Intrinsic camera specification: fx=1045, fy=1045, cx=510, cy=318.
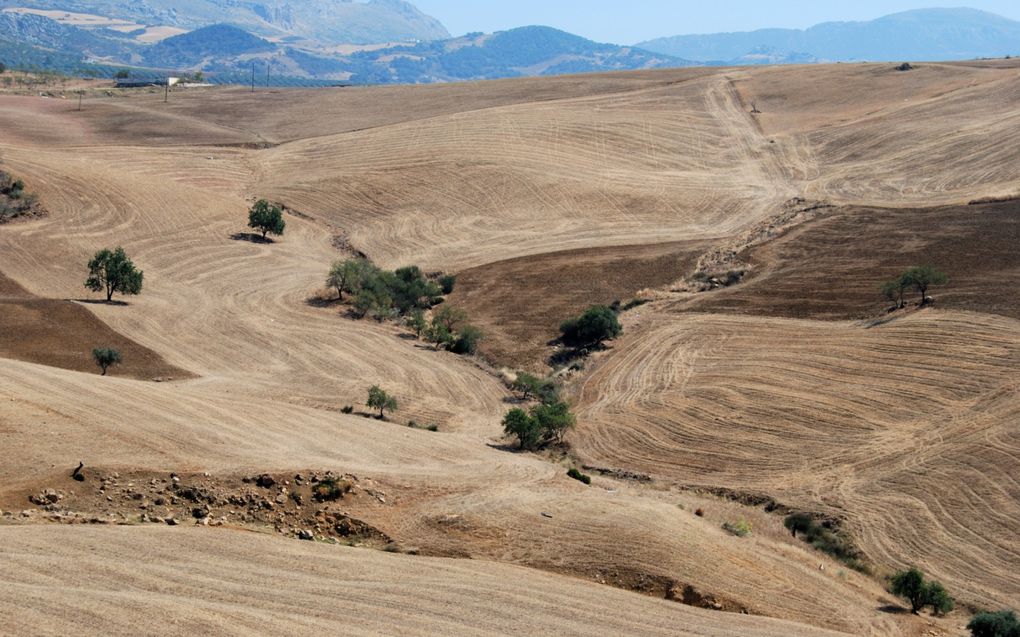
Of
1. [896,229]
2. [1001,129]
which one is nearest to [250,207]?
[896,229]

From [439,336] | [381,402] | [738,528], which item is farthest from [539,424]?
[439,336]

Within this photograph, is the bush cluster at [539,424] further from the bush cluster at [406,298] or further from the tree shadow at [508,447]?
the bush cluster at [406,298]

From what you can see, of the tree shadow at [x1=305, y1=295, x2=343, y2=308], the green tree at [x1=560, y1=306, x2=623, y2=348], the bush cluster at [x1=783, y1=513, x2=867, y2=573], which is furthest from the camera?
the tree shadow at [x1=305, y1=295, x2=343, y2=308]

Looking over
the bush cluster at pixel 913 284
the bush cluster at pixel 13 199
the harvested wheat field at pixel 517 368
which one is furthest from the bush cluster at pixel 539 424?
the bush cluster at pixel 13 199

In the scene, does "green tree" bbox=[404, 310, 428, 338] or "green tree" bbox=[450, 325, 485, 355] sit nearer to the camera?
"green tree" bbox=[450, 325, 485, 355]

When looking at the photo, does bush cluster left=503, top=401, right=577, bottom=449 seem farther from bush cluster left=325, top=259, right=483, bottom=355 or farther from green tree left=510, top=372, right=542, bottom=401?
bush cluster left=325, top=259, right=483, bottom=355

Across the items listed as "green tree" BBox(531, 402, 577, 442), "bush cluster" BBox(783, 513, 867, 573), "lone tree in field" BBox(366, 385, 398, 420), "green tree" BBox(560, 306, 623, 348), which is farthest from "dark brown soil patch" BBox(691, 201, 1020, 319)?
"lone tree in field" BBox(366, 385, 398, 420)
